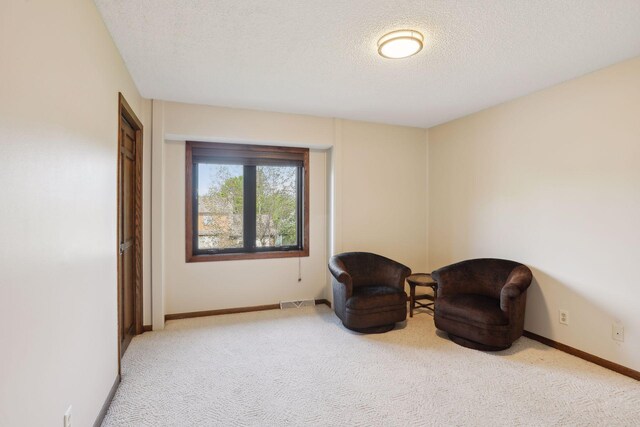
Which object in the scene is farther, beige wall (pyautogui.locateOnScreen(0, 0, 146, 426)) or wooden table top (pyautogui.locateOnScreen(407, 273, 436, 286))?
wooden table top (pyautogui.locateOnScreen(407, 273, 436, 286))

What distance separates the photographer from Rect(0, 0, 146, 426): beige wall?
3.53 ft

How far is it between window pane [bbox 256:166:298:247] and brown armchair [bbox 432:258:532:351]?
2.07 meters

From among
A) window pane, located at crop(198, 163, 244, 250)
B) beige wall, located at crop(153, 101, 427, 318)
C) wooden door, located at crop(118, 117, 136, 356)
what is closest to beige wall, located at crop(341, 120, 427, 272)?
beige wall, located at crop(153, 101, 427, 318)

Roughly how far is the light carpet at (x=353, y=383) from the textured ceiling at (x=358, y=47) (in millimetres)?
2559

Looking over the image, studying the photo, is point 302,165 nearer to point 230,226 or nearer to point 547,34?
point 230,226

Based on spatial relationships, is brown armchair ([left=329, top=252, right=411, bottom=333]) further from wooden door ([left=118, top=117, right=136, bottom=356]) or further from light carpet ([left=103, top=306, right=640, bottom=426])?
wooden door ([left=118, top=117, right=136, bottom=356])

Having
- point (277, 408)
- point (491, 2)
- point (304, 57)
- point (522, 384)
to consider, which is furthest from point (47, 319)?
point (522, 384)

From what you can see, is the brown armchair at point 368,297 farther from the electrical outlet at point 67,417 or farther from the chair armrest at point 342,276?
the electrical outlet at point 67,417

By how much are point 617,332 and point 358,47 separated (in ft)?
10.3

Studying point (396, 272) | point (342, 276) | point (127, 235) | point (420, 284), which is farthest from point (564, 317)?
point (127, 235)

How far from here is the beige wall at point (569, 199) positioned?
2623 millimetres

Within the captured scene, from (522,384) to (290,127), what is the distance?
139 inches

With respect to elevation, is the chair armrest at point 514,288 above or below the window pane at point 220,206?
below

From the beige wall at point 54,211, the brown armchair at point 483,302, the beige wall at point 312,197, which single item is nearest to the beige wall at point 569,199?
the brown armchair at point 483,302
